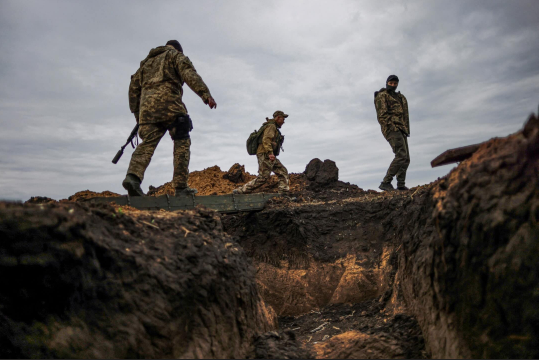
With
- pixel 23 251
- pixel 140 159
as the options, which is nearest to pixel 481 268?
pixel 23 251

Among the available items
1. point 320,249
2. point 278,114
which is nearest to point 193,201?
point 320,249

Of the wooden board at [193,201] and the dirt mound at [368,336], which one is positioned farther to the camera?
the wooden board at [193,201]

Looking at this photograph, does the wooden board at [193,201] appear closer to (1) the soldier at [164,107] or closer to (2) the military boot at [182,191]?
(2) the military boot at [182,191]

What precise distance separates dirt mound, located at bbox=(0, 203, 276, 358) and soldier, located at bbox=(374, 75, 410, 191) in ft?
19.3

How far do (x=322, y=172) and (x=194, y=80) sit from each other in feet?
20.3

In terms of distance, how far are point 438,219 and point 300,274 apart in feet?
12.9

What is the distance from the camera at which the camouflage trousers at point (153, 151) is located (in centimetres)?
497

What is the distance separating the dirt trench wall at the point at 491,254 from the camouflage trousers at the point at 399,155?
5.13 metres

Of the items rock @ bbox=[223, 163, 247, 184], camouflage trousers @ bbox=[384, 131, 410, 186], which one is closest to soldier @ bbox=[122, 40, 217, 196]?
camouflage trousers @ bbox=[384, 131, 410, 186]

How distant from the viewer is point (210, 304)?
326 centimetres

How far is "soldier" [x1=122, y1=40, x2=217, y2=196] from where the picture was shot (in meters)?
5.04

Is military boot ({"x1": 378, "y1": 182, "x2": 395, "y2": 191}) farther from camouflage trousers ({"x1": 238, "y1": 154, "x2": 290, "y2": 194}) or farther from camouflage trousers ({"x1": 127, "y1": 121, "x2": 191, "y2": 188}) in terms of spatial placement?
camouflage trousers ({"x1": 127, "y1": 121, "x2": 191, "y2": 188})

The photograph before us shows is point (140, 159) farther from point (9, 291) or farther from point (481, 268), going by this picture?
point (481, 268)

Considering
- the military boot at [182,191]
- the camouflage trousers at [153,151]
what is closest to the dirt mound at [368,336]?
the military boot at [182,191]
